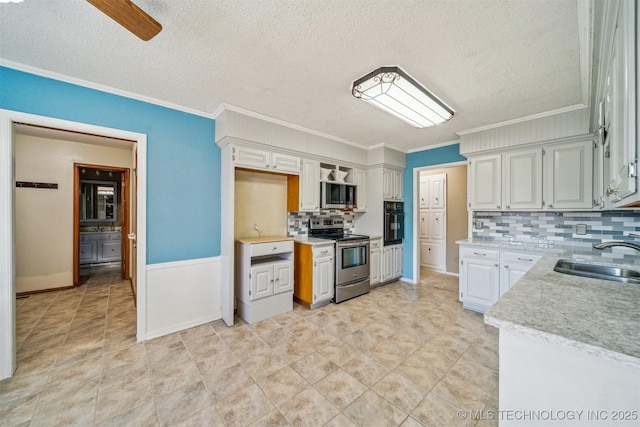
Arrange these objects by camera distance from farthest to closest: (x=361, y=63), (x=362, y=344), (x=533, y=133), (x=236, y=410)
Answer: (x=533, y=133)
(x=362, y=344)
(x=361, y=63)
(x=236, y=410)

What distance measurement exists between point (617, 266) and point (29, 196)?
7.32 meters

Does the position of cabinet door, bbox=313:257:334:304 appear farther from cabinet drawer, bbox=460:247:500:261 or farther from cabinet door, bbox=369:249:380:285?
cabinet drawer, bbox=460:247:500:261

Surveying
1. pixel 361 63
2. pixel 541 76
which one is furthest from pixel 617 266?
pixel 361 63

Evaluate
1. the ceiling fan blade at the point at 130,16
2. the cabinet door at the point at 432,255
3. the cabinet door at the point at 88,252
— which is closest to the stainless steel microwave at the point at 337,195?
the cabinet door at the point at 432,255

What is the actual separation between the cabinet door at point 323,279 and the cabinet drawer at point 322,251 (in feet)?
0.19

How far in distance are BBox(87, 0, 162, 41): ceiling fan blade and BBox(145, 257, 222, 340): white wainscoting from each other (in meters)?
2.17

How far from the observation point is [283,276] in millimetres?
3230

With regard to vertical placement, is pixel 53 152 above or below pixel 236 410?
above

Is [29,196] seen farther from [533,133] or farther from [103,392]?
[533,133]

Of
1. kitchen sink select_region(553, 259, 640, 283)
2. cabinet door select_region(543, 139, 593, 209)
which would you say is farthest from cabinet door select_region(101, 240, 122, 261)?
cabinet door select_region(543, 139, 593, 209)

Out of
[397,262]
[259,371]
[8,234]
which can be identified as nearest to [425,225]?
[397,262]

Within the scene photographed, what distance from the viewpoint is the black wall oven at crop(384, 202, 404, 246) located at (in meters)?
4.38

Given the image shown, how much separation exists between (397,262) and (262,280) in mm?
2730

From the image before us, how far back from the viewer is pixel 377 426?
153 centimetres
